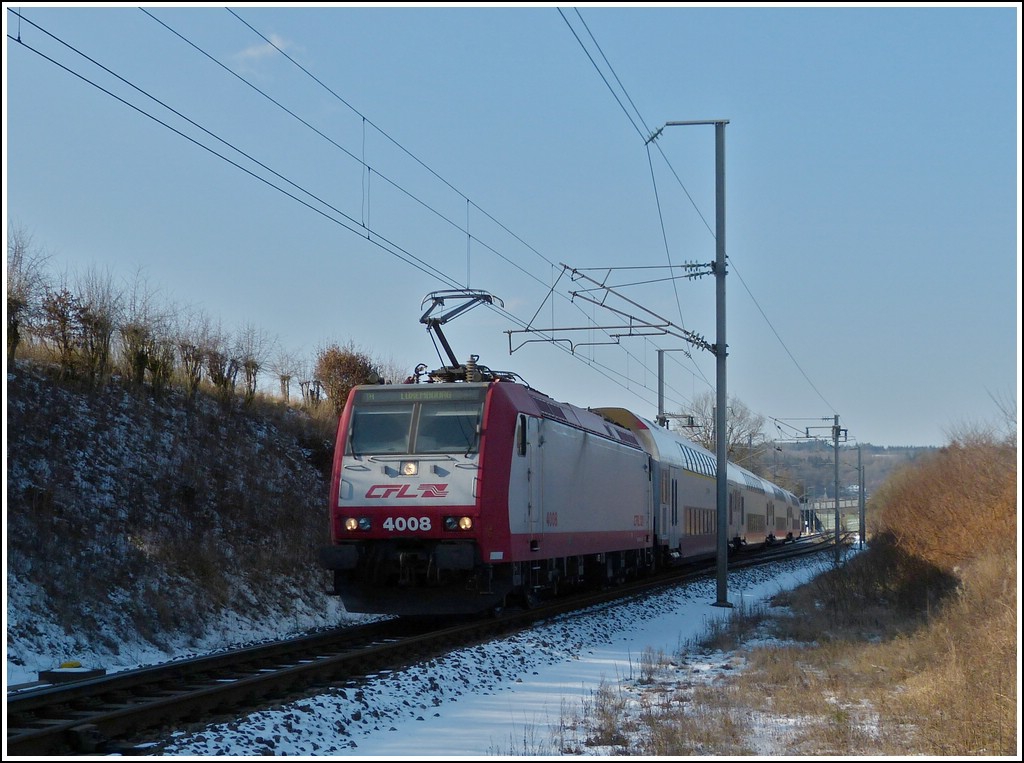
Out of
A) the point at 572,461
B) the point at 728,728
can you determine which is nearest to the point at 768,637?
the point at 572,461

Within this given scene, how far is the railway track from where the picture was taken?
760 cm

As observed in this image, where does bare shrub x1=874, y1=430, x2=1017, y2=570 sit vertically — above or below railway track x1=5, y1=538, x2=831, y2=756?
above

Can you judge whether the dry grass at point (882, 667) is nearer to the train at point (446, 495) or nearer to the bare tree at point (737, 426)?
the train at point (446, 495)

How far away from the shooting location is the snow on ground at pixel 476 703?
8.00m

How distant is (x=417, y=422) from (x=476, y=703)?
5268mm

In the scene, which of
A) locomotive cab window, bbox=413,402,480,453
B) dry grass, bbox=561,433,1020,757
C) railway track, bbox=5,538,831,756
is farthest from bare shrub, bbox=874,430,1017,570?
railway track, bbox=5,538,831,756

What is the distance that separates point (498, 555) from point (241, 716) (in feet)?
20.0

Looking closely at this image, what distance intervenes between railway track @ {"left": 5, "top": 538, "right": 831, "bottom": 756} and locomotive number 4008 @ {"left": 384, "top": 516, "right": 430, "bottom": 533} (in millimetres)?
1369

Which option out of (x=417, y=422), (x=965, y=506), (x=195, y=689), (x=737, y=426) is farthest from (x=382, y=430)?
(x=737, y=426)

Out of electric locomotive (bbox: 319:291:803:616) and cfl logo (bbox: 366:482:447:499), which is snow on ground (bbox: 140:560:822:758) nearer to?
electric locomotive (bbox: 319:291:803:616)

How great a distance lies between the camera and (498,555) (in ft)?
46.8

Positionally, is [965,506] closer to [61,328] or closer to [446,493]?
[446,493]

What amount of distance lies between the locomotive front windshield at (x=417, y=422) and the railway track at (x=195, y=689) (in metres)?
2.46

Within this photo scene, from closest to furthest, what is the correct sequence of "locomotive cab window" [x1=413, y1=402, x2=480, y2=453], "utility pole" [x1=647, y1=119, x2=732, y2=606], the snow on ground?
the snow on ground → "locomotive cab window" [x1=413, y1=402, x2=480, y2=453] → "utility pole" [x1=647, y1=119, x2=732, y2=606]
